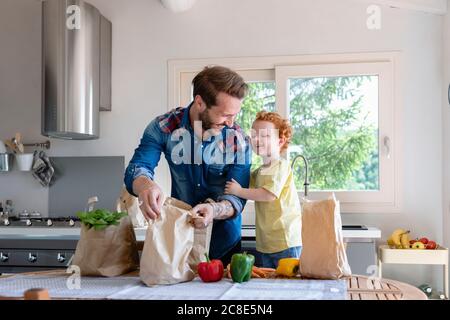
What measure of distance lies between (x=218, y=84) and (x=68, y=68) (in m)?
1.66

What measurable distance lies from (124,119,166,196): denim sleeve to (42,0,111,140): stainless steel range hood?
1.42 meters

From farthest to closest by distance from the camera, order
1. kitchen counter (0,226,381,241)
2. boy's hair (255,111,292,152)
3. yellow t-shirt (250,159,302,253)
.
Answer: kitchen counter (0,226,381,241), boy's hair (255,111,292,152), yellow t-shirt (250,159,302,253)

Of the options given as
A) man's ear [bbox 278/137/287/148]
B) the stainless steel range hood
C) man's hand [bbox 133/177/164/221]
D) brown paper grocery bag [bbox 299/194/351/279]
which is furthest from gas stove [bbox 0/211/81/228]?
brown paper grocery bag [bbox 299/194/351/279]

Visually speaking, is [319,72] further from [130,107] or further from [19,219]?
[19,219]

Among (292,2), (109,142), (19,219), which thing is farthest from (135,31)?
(19,219)

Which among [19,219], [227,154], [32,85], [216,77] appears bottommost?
[19,219]

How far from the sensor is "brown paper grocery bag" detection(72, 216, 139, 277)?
137 cm

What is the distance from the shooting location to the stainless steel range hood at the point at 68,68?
2.98 meters

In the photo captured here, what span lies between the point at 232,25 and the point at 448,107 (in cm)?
128

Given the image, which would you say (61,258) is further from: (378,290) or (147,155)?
(378,290)

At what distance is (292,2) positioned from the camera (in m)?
3.16

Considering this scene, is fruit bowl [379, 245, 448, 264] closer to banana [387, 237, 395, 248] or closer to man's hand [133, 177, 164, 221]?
banana [387, 237, 395, 248]

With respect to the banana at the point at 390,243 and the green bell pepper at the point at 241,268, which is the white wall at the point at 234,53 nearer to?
the banana at the point at 390,243

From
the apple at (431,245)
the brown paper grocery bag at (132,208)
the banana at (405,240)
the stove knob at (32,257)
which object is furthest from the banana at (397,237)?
the stove knob at (32,257)
